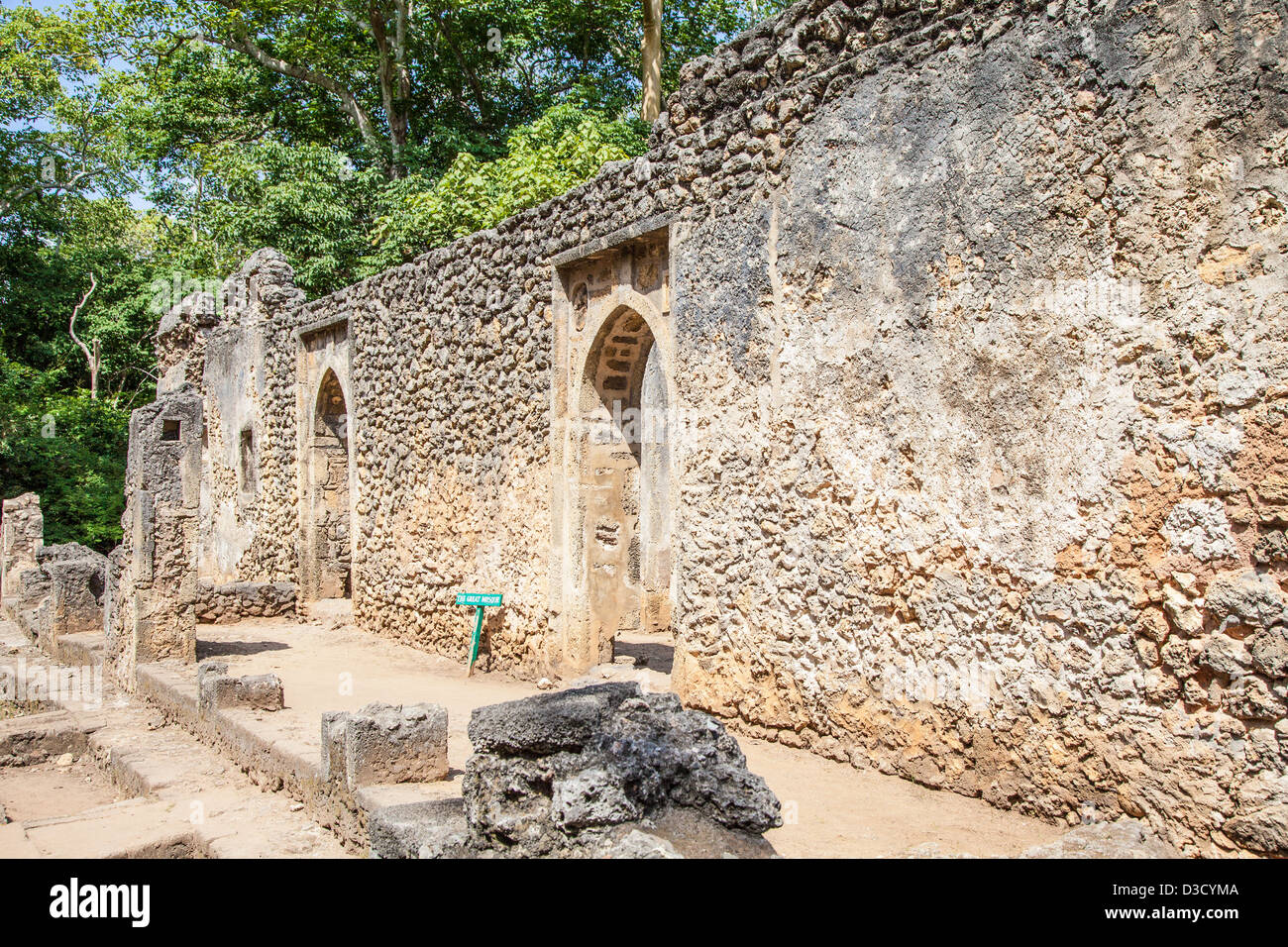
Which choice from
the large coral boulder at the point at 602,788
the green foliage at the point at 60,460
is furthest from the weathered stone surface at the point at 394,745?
the green foliage at the point at 60,460

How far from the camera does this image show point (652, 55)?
14656 millimetres

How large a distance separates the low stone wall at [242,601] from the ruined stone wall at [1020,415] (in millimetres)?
7078

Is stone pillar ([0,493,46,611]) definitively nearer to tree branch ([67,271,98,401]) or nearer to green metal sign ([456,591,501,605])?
tree branch ([67,271,98,401])

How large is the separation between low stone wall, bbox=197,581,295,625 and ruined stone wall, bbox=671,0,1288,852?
7.08 m

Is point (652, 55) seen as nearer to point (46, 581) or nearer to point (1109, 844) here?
point (46, 581)

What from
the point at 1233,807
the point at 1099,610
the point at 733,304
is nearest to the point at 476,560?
the point at 733,304

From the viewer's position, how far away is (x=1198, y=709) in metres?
3.88

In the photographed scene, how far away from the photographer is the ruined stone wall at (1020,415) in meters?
3.80

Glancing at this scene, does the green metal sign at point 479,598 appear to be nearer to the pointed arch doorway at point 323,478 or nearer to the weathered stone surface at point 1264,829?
the pointed arch doorway at point 323,478

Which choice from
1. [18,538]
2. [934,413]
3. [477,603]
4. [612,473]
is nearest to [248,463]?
[18,538]

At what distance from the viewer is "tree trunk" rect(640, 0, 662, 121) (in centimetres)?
1448

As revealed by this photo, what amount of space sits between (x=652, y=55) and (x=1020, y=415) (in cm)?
1171
